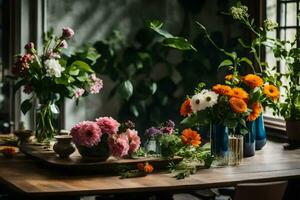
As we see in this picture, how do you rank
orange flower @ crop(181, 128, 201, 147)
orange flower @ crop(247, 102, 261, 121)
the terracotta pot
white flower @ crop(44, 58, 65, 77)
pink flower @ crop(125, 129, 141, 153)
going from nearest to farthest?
pink flower @ crop(125, 129, 141, 153) → orange flower @ crop(181, 128, 201, 147) → orange flower @ crop(247, 102, 261, 121) → white flower @ crop(44, 58, 65, 77) → the terracotta pot

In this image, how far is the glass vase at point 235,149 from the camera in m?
3.88

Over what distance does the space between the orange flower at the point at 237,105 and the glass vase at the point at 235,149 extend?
0.53ft

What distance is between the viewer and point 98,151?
11.9 ft

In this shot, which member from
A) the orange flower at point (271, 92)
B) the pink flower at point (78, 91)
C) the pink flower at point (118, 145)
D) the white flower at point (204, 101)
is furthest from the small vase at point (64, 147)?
the orange flower at point (271, 92)

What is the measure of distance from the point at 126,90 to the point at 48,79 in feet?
7.17

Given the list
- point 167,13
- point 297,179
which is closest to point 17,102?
point 167,13

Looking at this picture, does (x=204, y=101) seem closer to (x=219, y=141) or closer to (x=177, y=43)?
(x=219, y=141)

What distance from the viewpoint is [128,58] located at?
650 cm

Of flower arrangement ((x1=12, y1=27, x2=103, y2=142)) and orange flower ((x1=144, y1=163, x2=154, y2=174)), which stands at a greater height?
Result: flower arrangement ((x1=12, y1=27, x2=103, y2=142))

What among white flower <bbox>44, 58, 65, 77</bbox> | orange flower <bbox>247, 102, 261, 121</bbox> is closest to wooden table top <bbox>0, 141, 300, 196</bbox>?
orange flower <bbox>247, 102, 261, 121</bbox>

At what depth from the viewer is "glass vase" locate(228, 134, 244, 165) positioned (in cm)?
388

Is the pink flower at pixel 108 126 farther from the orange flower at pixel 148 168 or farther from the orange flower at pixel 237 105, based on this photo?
the orange flower at pixel 237 105

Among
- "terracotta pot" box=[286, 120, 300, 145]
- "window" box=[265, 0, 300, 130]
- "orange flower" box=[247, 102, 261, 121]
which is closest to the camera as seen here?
"orange flower" box=[247, 102, 261, 121]

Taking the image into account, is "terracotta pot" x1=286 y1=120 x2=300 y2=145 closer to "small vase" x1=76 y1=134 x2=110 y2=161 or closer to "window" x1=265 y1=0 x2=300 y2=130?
"window" x1=265 y1=0 x2=300 y2=130
